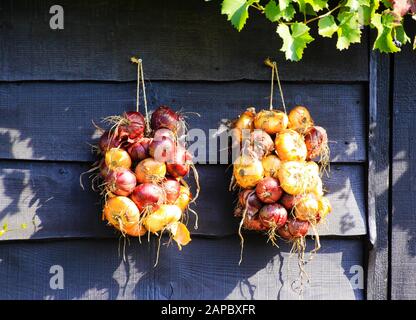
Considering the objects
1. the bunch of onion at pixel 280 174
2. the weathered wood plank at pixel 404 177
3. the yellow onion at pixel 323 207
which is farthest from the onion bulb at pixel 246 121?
the weathered wood plank at pixel 404 177

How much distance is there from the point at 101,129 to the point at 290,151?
0.61 meters

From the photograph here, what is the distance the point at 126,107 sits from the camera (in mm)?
1957

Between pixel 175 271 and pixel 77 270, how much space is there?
318 millimetres

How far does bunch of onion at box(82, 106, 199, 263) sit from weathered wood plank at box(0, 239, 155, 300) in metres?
0.15

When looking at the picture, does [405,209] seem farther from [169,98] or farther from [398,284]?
[169,98]

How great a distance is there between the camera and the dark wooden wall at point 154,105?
1.93m

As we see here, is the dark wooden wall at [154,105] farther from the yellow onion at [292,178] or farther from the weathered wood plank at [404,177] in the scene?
the yellow onion at [292,178]

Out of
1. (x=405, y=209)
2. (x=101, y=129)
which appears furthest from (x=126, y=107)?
(x=405, y=209)

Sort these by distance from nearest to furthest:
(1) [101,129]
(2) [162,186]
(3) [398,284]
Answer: (2) [162,186]
(1) [101,129]
(3) [398,284]

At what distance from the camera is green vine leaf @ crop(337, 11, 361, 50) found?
5.60 ft

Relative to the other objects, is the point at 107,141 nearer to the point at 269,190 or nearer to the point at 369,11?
the point at 269,190

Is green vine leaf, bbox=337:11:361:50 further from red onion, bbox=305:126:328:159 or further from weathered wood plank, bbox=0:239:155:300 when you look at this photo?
weathered wood plank, bbox=0:239:155:300

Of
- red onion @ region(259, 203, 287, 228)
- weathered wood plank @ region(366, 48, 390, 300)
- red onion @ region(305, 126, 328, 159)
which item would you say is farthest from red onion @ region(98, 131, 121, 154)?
weathered wood plank @ region(366, 48, 390, 300)

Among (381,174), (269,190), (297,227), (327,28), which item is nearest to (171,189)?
(269,190)
